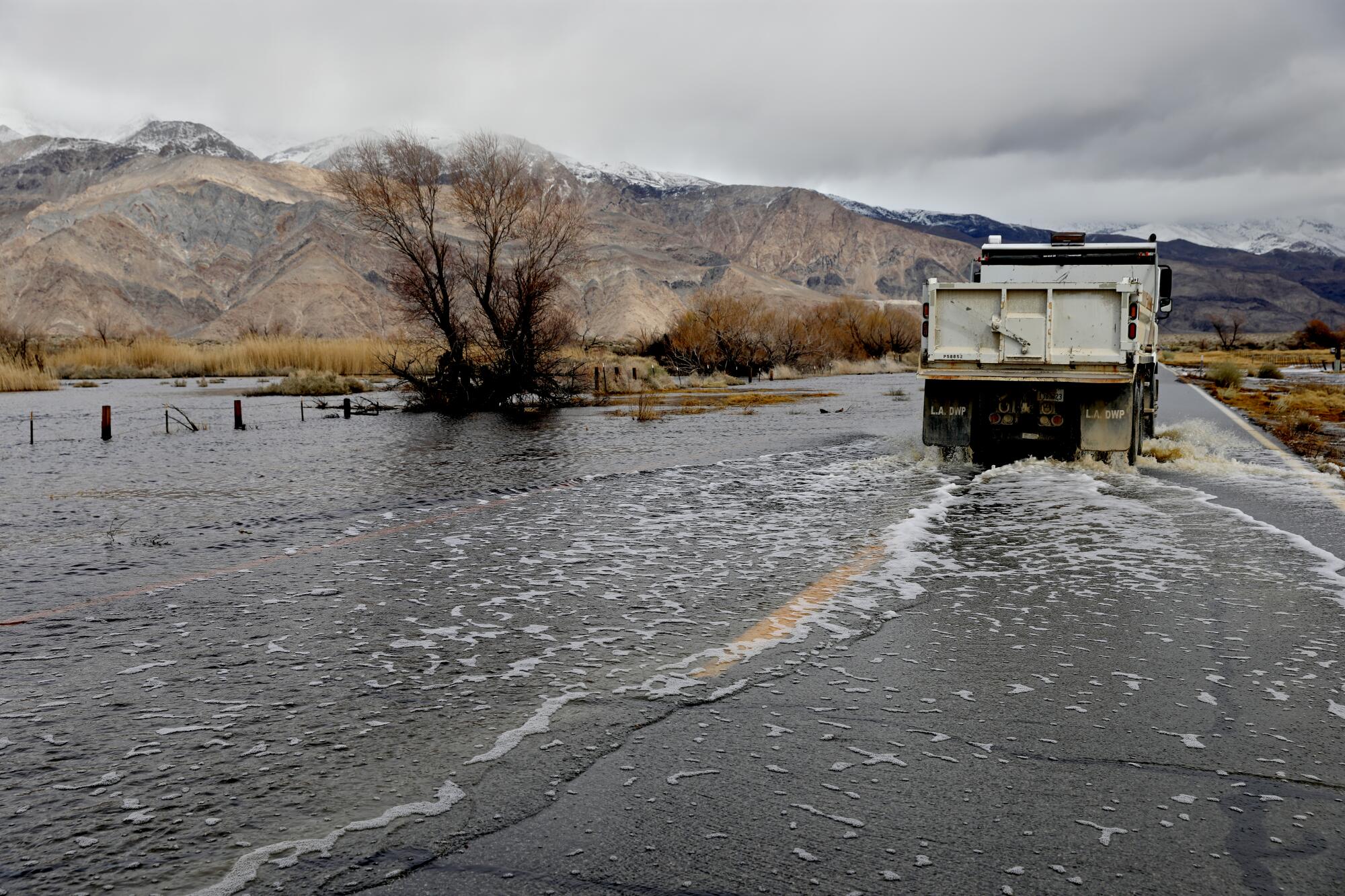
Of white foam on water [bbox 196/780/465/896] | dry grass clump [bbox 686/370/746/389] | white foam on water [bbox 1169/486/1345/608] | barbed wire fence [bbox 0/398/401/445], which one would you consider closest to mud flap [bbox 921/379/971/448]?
white foam on water [bbox 1169/486/1345/608]

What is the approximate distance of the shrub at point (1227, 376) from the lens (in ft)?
124

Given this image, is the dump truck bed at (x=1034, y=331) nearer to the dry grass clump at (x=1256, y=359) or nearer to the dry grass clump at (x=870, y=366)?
the dry grass clump at (x=1256, y=359)

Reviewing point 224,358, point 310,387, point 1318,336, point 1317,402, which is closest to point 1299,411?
point 1317,402

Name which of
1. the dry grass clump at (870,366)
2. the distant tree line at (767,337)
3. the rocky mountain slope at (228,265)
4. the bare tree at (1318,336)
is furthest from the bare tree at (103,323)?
the bare tree at (1318,336)

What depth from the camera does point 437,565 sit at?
7.96 metres

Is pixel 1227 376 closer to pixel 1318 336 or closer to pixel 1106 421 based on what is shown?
pixel 1106 421

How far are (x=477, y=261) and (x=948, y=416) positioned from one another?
22526mm

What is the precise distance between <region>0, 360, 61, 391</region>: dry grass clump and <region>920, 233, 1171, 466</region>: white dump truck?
39.8 meters

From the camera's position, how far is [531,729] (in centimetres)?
439

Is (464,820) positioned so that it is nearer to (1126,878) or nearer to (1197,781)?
(1126,878)

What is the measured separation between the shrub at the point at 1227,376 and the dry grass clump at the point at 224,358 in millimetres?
33869

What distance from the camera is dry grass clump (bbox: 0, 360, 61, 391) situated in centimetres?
4272

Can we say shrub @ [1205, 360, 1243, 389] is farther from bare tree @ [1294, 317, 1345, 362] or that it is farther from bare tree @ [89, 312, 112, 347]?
bare tree @ [89, 312, 112, 347]

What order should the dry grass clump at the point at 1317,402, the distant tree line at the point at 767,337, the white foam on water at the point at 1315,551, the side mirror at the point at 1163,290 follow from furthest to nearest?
1. the distant tree line at the point at 767,337
2. the dry grass clump at the point at 1317,402
3. the side mirror at the point at 1163,290
4. the white foam on water at the point at 1315,551
